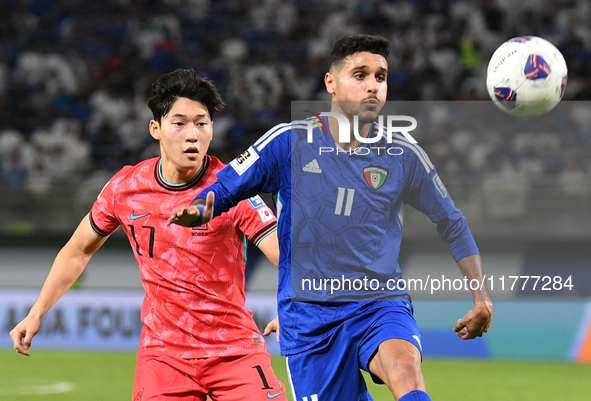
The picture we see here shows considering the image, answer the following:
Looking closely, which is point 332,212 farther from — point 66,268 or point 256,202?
point 66,268

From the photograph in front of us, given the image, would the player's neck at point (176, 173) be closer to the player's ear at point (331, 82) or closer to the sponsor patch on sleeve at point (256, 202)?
the sponsor patch on sleeve at point (256, 202)

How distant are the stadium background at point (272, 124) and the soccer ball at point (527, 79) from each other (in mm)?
5659

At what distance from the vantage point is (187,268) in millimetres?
4020

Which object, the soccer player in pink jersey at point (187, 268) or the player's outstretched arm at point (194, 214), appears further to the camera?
the soccer player in pink jersey at point (187, 268)

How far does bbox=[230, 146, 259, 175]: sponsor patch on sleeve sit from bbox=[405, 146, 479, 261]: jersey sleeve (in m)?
0.77

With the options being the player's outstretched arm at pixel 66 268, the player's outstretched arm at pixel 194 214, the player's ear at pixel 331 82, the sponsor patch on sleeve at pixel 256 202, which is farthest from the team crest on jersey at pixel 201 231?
the player's ear at pixel 331 82

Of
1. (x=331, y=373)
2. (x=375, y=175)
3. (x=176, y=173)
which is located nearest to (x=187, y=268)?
(x=176, y=173)

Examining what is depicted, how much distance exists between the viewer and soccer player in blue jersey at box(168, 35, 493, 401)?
3.64 meters

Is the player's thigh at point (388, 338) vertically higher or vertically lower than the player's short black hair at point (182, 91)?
lower

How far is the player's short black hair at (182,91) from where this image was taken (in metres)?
4.16

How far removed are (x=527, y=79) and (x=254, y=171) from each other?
172 centimetres

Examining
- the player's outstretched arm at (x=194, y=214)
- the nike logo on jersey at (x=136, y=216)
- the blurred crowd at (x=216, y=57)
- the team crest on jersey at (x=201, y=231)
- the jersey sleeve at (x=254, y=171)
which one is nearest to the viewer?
the player's outstretched arm at (x=194, y=214)

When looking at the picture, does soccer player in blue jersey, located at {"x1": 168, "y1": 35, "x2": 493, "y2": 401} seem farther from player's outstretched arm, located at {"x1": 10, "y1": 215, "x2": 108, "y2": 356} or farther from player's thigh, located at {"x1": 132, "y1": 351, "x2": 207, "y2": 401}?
player's outstretched arm, located at {"x1": 10, "y1": 215, "x2": 108, "y2": 356}

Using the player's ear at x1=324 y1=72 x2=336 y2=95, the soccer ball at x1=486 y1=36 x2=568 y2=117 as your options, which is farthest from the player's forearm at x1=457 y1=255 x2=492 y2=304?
the soccer ball at x1=486 y1=36 x2=568 y2=117
